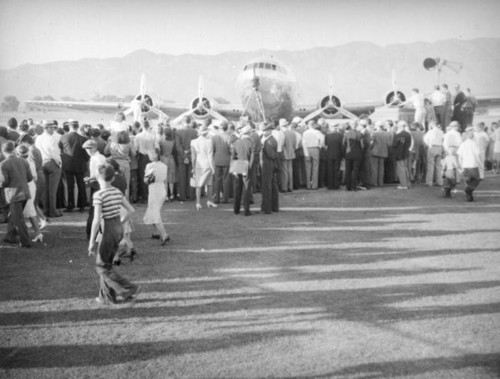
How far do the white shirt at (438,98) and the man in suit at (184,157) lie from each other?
11.3 metres

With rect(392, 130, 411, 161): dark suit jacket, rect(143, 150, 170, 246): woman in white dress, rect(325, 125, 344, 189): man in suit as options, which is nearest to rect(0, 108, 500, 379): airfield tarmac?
rect(143, 150, 170, 246): woman in white dress

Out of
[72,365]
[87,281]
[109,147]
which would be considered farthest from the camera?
[109,147]

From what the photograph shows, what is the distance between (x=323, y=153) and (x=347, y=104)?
17.0 meters

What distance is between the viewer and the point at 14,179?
27.0 feet

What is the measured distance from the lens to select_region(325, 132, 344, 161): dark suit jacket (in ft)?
Result: 51.5

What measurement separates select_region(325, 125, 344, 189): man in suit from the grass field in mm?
5500

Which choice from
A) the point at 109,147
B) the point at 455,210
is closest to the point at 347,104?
the point at 455,210

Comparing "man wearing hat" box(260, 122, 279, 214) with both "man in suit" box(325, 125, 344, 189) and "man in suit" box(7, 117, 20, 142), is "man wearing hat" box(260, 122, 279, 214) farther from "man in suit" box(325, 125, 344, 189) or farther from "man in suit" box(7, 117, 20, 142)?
"man in suit" box(7, 117, 20, 142)

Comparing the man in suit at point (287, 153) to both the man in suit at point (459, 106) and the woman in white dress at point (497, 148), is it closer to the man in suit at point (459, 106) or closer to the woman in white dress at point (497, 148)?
the man in suit at point (459, 106)

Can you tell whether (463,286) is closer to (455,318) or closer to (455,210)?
(455,318)

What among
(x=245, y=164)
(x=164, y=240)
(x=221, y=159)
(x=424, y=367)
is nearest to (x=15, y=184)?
(x=164, y=240)

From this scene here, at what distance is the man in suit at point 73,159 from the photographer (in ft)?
37.8

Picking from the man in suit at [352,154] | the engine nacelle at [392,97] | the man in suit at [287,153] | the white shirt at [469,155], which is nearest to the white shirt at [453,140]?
the white shirt at [469,155]

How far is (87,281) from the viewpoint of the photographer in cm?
690
